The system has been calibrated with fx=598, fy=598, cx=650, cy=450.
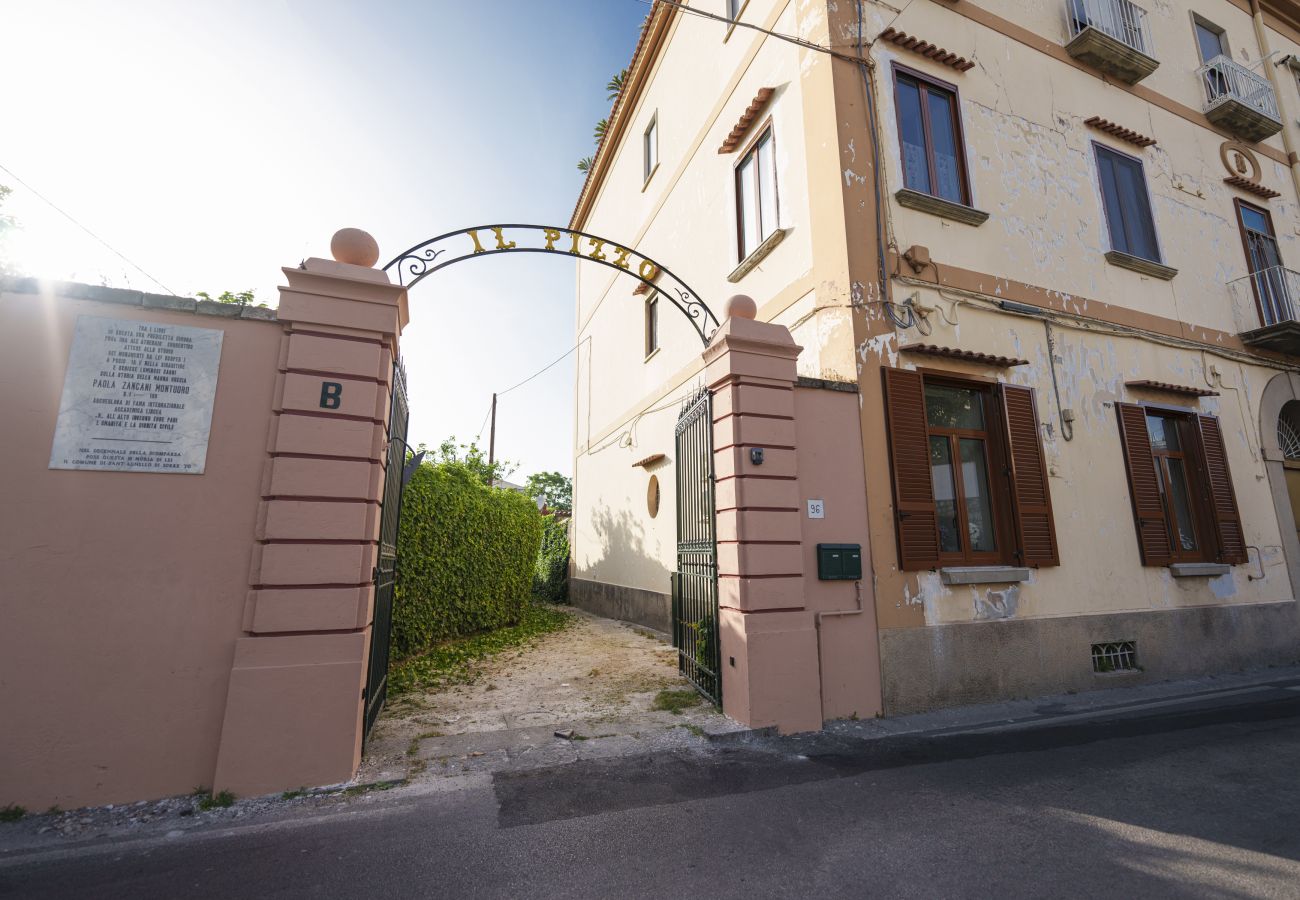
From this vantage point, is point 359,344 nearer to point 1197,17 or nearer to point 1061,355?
point 1061,355

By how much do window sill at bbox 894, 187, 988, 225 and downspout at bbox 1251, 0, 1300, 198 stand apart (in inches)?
349

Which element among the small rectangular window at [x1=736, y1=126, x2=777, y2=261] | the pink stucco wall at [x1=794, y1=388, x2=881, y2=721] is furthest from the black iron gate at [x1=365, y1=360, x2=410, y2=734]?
the small rectangular window at [x1=736, y1=126, x2=777, y2=261]

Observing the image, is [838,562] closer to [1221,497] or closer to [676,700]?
[676,700]

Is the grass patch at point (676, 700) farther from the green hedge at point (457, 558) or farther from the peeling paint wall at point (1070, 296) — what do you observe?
the green hedge at point (457, 558)

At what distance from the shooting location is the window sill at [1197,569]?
295 inches

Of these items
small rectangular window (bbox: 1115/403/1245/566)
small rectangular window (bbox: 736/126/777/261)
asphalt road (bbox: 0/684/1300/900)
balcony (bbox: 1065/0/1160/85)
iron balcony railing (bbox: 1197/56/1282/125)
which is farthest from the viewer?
iron balcony railing (bbox: 1197/56/1282/125)

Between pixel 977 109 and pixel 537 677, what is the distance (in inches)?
352

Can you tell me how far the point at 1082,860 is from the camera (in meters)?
3.03

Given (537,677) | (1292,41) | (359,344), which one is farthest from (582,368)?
(1292,41)

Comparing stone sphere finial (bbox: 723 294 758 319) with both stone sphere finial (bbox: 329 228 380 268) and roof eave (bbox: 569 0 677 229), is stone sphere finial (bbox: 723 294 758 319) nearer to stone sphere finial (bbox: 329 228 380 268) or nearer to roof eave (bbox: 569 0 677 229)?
stone sphere finial (bbox: 329 228 380 268)

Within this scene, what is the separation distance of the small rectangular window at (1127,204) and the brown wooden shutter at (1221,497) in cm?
263

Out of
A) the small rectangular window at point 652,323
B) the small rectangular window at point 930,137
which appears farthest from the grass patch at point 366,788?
the small rectangular window at point 652,323

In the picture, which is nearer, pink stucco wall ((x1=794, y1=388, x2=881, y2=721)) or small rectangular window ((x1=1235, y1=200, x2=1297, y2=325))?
pink stucco wall ((x1=794, y1=388, x2=881, y2=721))

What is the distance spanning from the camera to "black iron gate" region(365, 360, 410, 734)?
Result: 4750 millimetres
